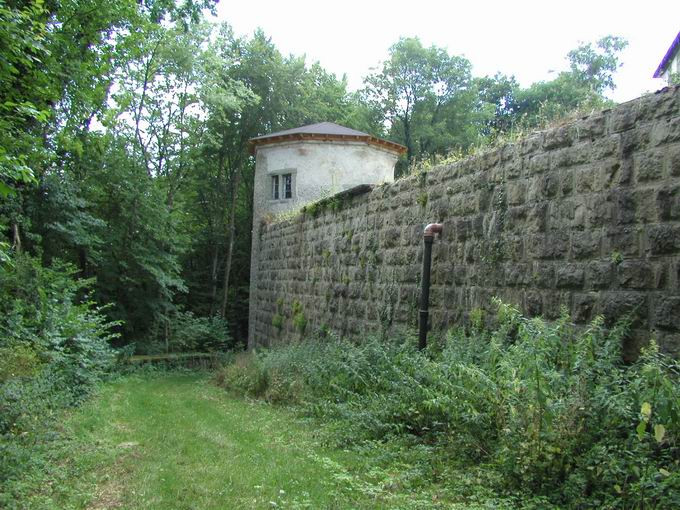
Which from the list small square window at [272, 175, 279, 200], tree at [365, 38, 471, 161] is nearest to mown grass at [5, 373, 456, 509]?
small square window at [272, 175, 279, 200]

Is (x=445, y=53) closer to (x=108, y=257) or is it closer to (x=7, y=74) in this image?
(x=108, y=257)

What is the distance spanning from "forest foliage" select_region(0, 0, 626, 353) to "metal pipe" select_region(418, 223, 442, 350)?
49.8 inches

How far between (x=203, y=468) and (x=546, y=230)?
150 inches

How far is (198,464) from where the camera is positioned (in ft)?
16.5

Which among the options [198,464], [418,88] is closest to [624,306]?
[198,464]

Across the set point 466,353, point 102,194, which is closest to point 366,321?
point 466,353

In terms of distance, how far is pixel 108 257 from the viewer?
1783cm

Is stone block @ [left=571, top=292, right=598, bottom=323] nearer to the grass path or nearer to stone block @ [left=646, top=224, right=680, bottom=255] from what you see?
stone block @ [left=646, top=224, right=680, bottom=255]

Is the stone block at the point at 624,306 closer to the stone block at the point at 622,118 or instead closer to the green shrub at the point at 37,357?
the stone block at the point at 622,118

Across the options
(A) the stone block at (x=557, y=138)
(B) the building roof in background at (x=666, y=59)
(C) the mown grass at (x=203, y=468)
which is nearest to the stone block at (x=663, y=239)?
(A) the stone block at (x=557, y=138)

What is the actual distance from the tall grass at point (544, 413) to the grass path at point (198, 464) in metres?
0.73

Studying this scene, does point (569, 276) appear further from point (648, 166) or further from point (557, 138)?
point (557, 138)

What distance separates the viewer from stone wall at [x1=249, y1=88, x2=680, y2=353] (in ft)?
14.1

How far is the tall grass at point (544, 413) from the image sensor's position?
3127 millimetres
